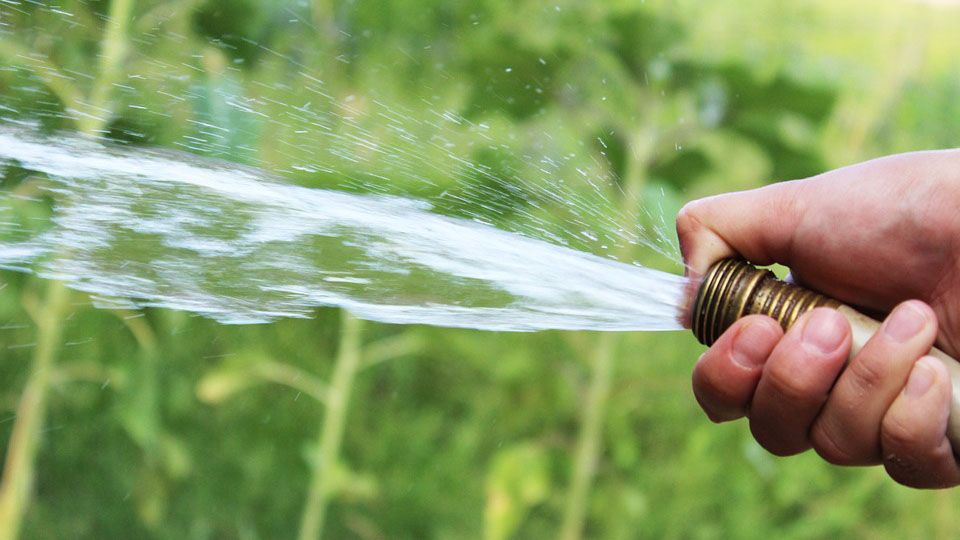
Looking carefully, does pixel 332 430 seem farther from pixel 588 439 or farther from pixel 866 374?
pixel 866 374

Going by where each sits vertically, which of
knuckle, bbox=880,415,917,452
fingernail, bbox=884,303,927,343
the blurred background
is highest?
fingernail, bbox=884,303,927,343

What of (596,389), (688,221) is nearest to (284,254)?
(688,221)

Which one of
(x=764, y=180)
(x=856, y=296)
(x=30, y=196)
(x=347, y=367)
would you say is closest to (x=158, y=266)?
(x=30, y=196)

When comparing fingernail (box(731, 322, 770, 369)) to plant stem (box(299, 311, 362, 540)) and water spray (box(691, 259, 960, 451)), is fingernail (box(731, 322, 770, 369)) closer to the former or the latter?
water spray (box(691, 259, 960, 451))

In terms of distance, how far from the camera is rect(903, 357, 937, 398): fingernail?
24.7 inches

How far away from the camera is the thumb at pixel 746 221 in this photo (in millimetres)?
731

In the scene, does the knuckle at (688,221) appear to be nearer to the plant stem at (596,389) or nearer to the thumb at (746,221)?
the thumb at (746,221)

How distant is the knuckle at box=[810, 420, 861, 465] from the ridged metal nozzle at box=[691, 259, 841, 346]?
0.31 feet

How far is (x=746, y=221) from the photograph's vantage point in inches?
29.1

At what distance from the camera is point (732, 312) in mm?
636

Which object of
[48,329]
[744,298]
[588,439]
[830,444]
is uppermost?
[744,298]

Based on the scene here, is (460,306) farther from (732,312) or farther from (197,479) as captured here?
(197,479)

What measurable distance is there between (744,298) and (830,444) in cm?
14

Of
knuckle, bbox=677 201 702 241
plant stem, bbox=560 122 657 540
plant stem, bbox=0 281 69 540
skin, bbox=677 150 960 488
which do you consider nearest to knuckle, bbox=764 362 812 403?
skin, bbox=677 150 960 488
